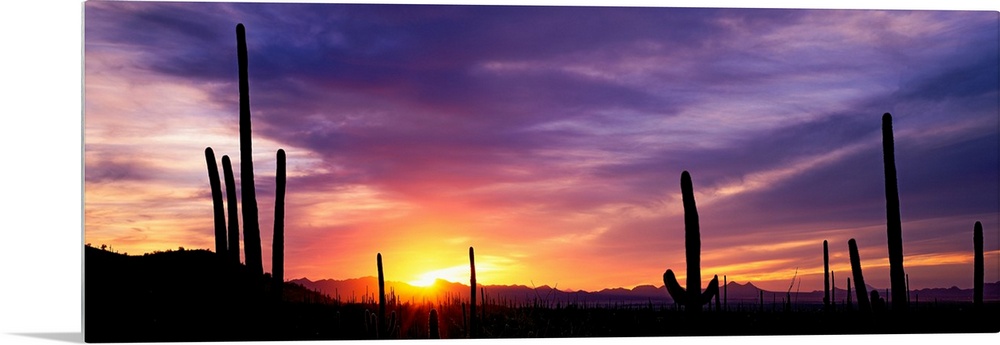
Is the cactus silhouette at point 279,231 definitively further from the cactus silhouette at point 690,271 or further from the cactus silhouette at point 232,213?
the cactus silhouette at point 690,271

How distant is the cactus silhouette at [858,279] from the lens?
12102mm

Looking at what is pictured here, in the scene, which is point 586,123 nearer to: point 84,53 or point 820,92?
point 820,92

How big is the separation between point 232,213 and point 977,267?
24.7ft

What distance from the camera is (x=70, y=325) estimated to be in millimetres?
11078

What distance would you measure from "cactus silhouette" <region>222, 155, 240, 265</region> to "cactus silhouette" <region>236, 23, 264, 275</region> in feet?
0.25

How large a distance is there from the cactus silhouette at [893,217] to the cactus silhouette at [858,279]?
1.02ft

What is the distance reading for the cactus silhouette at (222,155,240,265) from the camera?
11.5m

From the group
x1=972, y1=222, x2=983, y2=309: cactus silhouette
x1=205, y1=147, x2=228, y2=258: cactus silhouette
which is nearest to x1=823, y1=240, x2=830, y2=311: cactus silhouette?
x1=972, y1=222, x2=983, y2=309: cactus silhouette

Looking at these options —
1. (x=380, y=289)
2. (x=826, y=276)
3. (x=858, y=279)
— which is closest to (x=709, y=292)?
(x=826, y=276)

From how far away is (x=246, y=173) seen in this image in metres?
11.5

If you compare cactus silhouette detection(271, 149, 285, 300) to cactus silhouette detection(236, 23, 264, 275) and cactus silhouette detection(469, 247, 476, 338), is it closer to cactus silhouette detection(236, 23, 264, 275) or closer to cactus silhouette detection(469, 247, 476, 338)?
cactus silhouette detection(236, 23, 264, 275)

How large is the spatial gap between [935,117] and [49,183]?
28.3 feet

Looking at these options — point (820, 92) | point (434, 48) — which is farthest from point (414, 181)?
point (820, 92)

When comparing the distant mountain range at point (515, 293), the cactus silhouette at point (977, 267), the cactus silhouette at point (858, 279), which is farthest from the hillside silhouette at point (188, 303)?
the cactus silhouette at point (977, 267)
